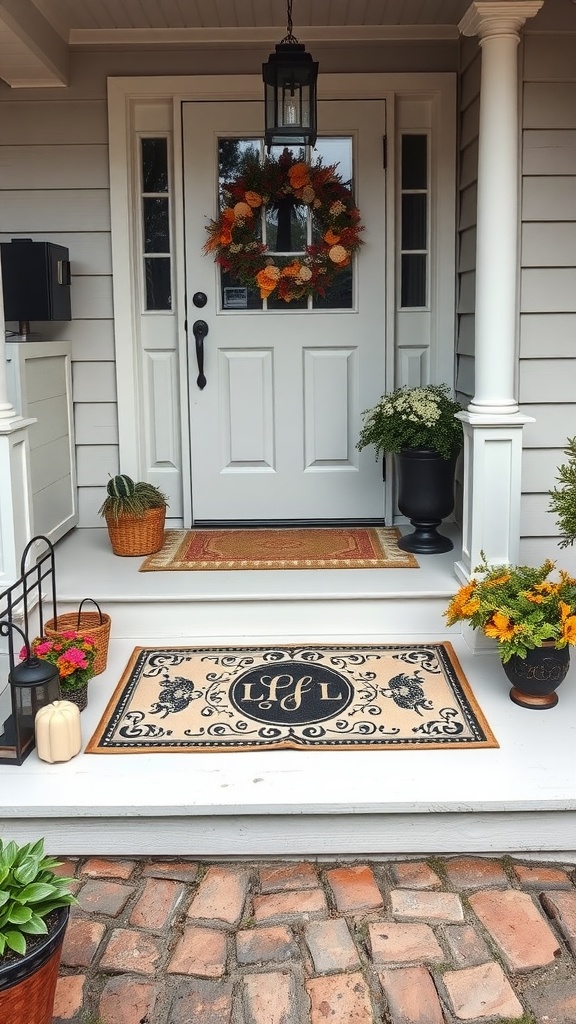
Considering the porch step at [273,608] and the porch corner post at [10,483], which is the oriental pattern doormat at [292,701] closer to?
the porch step at [273,608]

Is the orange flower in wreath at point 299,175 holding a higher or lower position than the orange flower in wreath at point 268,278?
higher

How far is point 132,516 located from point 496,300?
5.55 feet

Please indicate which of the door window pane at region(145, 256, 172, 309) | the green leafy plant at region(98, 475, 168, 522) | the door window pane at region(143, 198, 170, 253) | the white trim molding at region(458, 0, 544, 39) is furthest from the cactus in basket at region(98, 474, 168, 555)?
the white trim molding at region(458, 0, 544, 39)

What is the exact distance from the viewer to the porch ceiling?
3.90 metres

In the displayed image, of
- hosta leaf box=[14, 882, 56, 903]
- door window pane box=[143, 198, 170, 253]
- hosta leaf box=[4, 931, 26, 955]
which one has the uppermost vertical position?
door window pane box=[143, 198, 170, 253]

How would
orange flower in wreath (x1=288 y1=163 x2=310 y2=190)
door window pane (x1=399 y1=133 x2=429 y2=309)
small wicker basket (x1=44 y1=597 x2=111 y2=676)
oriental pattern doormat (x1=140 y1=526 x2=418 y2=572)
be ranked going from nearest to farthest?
small wicker basket (x1=44 y1=597 x2=111 y2=676)
oriental pattern doormat (x1=140 y1=526 x2=418 y2=572)
orange flower in wreath (x1=288 y1=163 x2=310 y2=190)
door window pane (x1=399 y1=133 x2=429 y2=309)

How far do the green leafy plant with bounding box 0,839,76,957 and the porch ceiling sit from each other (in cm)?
310

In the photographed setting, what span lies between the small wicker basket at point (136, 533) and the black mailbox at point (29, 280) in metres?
0.91

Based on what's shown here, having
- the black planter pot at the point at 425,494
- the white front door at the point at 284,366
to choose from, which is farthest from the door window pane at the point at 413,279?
the black planter pot at the point at 425,494

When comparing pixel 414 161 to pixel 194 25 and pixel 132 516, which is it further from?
pixel 132 516

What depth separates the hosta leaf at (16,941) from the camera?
1682 mm

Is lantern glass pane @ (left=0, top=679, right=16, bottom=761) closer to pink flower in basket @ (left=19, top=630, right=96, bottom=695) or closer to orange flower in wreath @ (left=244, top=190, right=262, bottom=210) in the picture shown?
pink flower in basket @ (left=19, top=630, right=96, bottom=695)

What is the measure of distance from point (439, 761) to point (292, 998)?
2.74 feet

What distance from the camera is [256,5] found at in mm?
3934
